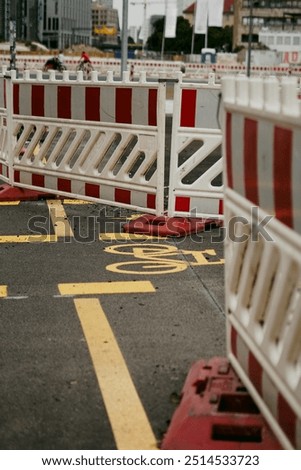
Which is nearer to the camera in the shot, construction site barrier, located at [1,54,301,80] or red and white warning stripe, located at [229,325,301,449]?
red and white warning stripe, located at [229,325,301,449]

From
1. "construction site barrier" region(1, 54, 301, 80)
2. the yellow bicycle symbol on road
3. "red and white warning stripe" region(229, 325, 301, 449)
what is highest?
"red and white warning stripe" region(229, 325, 301, 449)

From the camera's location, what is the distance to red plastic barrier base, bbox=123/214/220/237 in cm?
813

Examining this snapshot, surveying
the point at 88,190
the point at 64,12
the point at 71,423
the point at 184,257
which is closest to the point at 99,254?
the point at 184,257

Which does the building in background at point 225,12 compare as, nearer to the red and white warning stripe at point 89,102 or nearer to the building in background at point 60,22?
the building in background at point 60,22

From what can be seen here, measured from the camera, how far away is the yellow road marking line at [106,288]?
6051 mm

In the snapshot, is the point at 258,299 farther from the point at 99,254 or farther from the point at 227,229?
the point at 99,254

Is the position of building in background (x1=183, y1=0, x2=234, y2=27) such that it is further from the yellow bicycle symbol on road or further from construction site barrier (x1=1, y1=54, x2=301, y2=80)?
the yellow bicycle symbol on road

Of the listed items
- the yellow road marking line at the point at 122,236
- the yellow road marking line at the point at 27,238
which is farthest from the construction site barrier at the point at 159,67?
the yellow road marking line at the point at 27,238

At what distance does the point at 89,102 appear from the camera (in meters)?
9.05

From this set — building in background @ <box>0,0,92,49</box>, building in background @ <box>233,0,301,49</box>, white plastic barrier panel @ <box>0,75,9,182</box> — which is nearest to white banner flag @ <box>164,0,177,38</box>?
white plastic barrier panel @ <box>0,75,9,182</box>

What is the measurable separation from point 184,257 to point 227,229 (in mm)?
3492

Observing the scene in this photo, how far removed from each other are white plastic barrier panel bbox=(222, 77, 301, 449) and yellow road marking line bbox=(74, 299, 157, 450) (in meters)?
0.47

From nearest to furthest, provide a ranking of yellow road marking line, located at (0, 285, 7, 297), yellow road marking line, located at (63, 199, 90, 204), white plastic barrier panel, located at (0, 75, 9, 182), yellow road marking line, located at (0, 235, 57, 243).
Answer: yellow road marking line, located at (0, 285, 7, 297)
yellow road marking line, located at (0, 235, 57, 243)
yellow road marking line, located at (63, 199, 90, 204)
white plastic barrier panel, located at (0, 75, 9, 182)

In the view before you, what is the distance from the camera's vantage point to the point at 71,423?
12.3 ft
